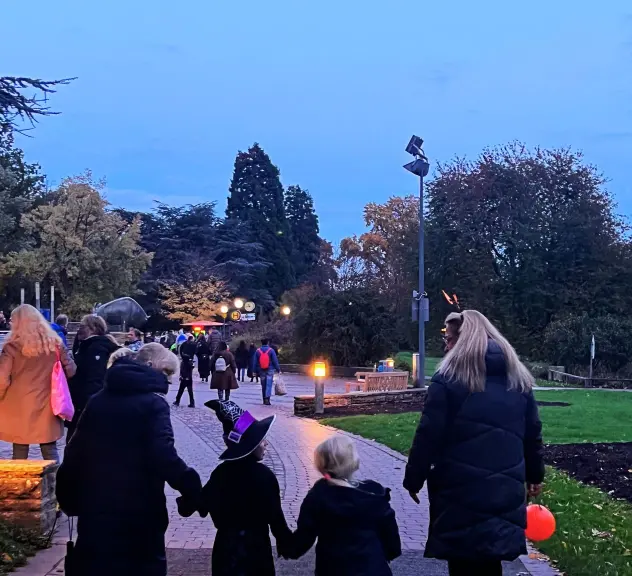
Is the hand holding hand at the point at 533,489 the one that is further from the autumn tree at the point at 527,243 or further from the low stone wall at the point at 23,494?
the autumn tree at the point at 527,243

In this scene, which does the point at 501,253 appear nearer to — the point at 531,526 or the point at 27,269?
the point at 27,269

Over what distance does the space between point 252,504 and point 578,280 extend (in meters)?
39.2

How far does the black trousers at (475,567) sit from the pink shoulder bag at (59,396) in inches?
154

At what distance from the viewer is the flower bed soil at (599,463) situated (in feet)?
29.3

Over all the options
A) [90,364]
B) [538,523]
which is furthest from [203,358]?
[538,523]

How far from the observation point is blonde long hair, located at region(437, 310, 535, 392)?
4023 millimetres

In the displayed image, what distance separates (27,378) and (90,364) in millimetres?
1307

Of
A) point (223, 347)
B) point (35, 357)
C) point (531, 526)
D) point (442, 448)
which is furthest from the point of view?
point (223, 347)

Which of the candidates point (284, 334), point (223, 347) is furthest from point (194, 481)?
point (284, 334)

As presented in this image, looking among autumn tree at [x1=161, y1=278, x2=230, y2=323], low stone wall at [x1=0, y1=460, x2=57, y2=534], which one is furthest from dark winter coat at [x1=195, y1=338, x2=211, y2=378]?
autumn tree at [x1=161, y1=278, x2=230, y2=323]

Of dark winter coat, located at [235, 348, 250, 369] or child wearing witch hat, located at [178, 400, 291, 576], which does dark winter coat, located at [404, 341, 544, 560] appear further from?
dark winter coat, located at [235, 348, 250, 369]

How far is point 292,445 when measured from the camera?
39.8 ft

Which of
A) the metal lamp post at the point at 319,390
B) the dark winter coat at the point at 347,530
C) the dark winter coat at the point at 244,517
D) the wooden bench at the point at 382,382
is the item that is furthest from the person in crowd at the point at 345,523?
the wooden bench at the point at 382,382

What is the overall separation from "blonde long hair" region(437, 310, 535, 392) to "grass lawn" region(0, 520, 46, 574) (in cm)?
329
